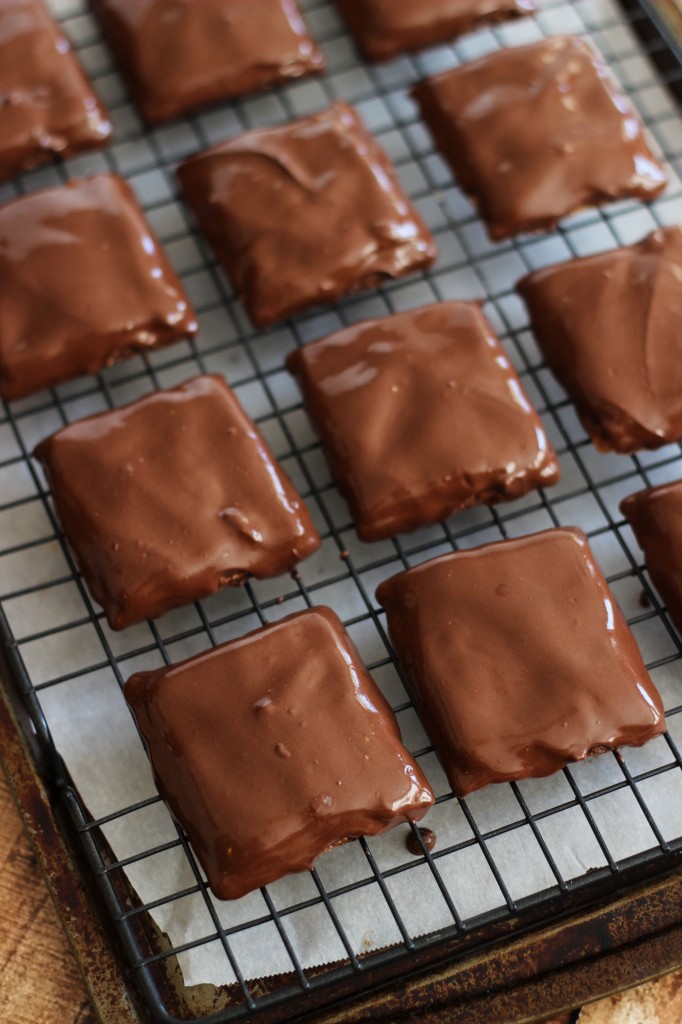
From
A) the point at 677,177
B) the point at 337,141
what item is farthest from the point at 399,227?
the point at 677,177

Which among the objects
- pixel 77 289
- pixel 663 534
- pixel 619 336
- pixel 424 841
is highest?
pixel 77 289

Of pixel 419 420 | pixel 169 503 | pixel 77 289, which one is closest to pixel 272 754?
pixel 169 503

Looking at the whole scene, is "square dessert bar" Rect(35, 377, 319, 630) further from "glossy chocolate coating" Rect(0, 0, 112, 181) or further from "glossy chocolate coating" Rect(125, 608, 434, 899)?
"glossy chocolate coating" Rect(0, 0, 112, 181)

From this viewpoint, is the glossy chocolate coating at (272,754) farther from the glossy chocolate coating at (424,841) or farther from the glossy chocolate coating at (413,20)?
the glossy chocolate coating at (413,20)

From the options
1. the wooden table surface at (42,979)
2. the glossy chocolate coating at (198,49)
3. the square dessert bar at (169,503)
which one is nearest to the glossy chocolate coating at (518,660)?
the square dessert bar at (169,503)

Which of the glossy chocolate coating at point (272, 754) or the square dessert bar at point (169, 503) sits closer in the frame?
the glossy chocolate coating at point (272, 754)

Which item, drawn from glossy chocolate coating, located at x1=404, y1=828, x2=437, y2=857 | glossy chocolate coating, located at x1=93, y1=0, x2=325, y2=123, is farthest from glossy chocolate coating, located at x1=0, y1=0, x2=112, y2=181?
glossy chocolate coating, located at x1=404, y1=828, x2=437, y2=857

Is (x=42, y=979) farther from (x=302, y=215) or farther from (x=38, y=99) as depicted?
(x=38, y=99)
